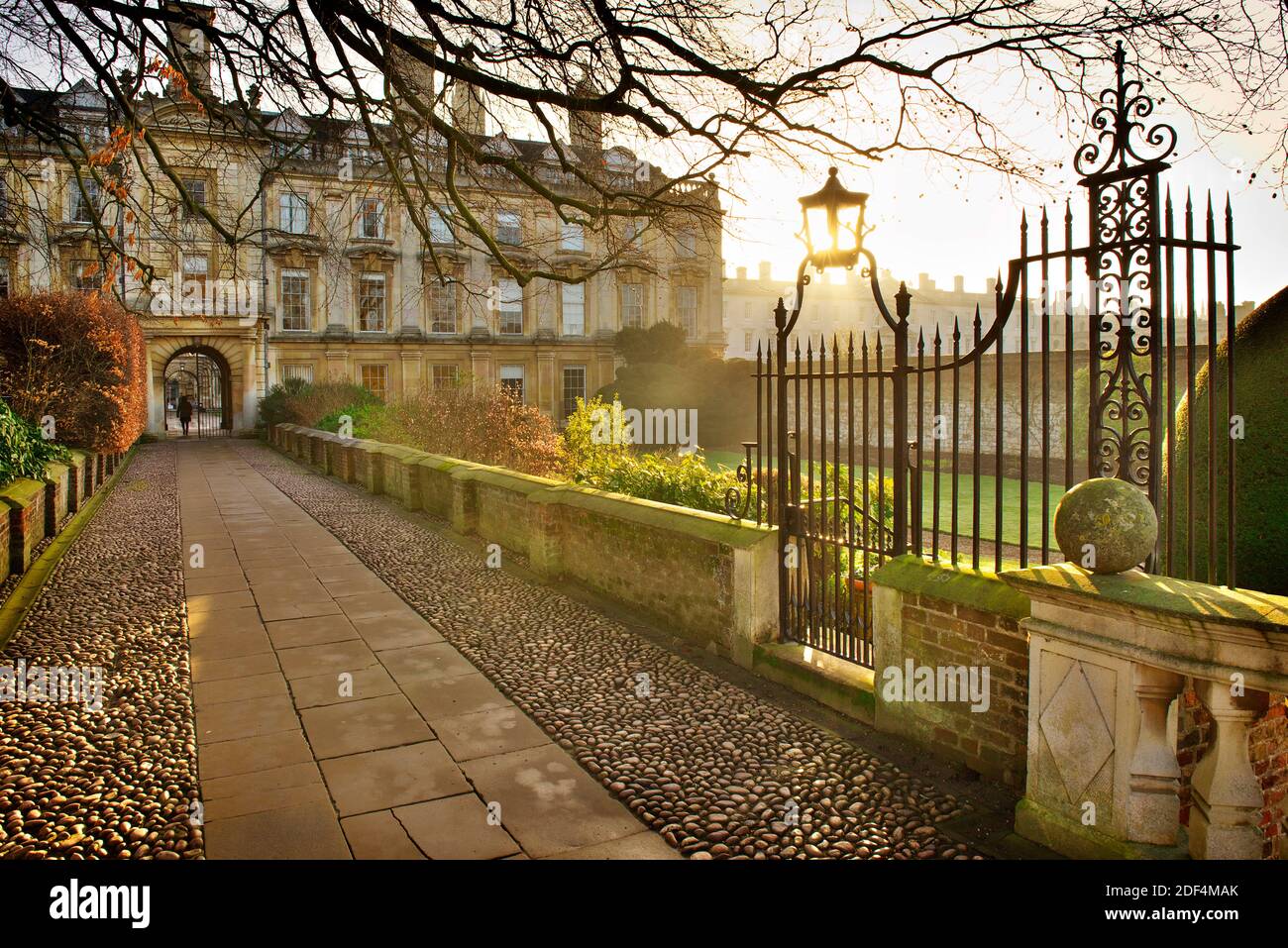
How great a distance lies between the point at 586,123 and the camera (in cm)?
689

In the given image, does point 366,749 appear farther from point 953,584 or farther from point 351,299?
point 351,299

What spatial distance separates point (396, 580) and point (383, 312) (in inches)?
1164

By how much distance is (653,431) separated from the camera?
30.4 metres

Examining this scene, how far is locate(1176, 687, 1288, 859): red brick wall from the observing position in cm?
303

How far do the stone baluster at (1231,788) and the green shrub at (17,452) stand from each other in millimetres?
10829

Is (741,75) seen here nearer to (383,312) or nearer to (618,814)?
(618,814)

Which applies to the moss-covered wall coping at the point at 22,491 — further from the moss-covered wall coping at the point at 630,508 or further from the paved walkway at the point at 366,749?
the moss-covered wall coping at the point at 630,508

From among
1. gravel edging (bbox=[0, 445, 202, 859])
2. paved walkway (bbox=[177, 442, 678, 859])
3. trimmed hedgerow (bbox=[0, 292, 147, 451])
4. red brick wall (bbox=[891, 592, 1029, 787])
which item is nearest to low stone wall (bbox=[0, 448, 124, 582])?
gravel edging (bbox=[0, 445, 202, 859])

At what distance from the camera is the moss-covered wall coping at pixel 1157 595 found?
2.66 m

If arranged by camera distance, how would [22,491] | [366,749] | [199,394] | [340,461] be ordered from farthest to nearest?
[199,394]
[340,461]
[22,491]
[366,749]

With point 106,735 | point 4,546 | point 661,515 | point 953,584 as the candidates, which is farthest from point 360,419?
point 953,584

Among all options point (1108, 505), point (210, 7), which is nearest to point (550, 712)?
point (1108, 505)

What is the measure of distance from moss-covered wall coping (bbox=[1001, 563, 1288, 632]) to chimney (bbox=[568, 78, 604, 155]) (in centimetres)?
478

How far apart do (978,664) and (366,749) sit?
3.01 m
